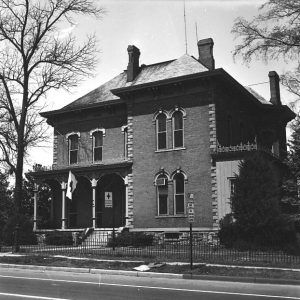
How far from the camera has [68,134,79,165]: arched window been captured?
33.8 metres

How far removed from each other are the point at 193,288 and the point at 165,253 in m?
8.24

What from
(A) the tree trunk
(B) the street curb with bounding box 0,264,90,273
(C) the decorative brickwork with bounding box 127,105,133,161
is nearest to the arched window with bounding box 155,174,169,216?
(C) the decorative brickwork with bounding box 127,105,133,161

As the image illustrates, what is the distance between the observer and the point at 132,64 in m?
32.7

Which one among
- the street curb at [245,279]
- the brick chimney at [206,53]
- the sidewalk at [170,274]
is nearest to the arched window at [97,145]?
the brick chimney at [206,53]

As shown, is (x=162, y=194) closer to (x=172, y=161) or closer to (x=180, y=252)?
(x=172, y=161)

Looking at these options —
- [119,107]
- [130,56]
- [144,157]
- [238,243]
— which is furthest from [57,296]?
[130,56]

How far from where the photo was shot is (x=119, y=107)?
31875 millimetres

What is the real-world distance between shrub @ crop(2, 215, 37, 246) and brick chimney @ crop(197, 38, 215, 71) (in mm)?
14774

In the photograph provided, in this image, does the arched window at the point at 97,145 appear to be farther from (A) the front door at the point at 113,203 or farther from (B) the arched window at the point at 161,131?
(B) the arched window at the point at 161,131

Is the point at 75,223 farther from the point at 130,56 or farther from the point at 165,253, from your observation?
the point at 165,253

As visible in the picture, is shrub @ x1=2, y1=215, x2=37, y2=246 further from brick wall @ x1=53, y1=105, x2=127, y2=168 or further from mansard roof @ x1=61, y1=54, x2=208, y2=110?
mansard roof @ x1=61, y1=54, x2=208, y2=110

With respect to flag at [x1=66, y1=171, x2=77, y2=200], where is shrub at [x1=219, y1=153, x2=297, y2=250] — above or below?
below

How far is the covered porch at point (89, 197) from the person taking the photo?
30.4m

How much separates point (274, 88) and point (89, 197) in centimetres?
1728
